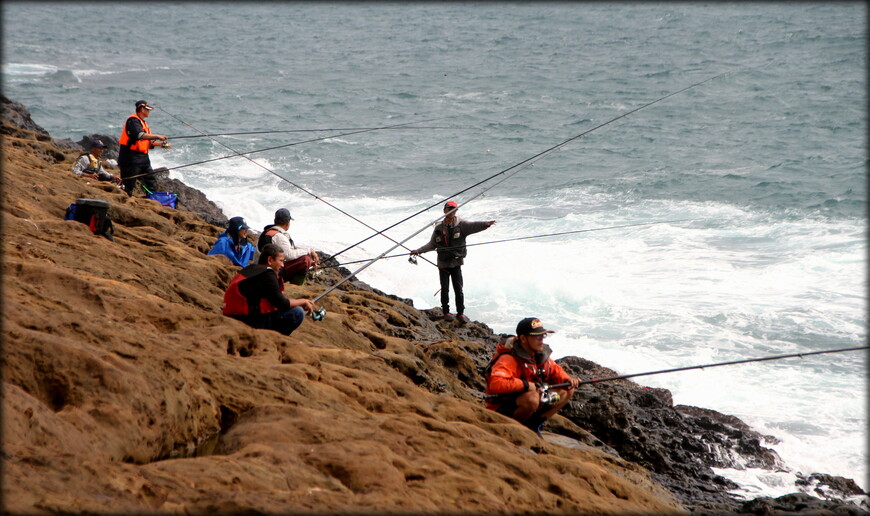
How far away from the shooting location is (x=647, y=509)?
4.74 metres

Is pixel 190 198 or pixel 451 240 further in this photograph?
pixel 190 198

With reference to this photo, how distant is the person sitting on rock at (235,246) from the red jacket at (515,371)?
359 cm

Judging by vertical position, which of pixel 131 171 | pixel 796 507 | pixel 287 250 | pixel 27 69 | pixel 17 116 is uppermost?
pixel 27 69

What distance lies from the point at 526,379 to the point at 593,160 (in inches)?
662

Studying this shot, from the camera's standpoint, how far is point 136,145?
996 centimetres

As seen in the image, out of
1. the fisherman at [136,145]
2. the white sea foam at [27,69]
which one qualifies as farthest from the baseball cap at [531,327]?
the white sea foam at [27,69]

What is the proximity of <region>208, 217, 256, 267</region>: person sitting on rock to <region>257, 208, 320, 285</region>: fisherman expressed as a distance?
109 cm

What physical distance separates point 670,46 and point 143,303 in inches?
1395

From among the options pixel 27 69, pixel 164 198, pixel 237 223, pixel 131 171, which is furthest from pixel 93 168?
pixel 27 69

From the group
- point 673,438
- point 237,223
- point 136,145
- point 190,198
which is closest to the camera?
point 673,438

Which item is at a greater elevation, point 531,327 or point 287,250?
point 287,250

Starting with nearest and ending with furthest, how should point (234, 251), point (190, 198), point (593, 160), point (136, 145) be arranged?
point (234, 251), point (136, 145), point (190, 198), point (593, 160)

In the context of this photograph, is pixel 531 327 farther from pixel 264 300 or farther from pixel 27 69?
pixel 27 69

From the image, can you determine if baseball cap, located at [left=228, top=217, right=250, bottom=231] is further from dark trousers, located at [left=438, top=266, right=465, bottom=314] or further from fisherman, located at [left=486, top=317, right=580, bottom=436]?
fisherman, located at [left=486, top=317, right=580, bottom=436]
